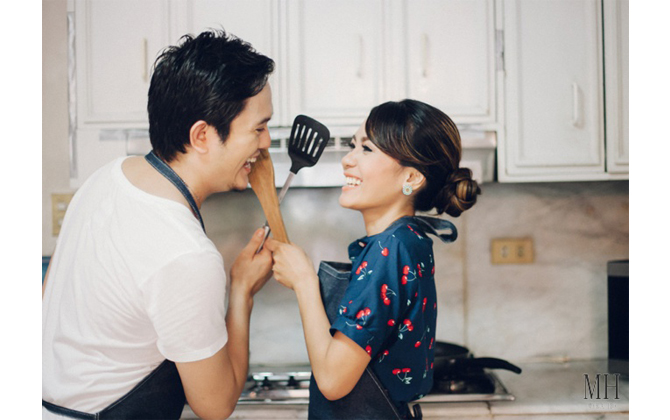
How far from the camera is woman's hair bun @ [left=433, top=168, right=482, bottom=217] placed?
40.4 inches

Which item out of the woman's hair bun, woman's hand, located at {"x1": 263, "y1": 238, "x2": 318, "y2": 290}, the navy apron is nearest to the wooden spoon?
woman's hand, located at {"x1": 263, "y1": 238, "x2": 318, "y2": 290}

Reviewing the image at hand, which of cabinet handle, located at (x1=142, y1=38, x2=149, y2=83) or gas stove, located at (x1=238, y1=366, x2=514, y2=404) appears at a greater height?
cabinet handle, located at (x1=142, y1=38, x2=149, y2=83)

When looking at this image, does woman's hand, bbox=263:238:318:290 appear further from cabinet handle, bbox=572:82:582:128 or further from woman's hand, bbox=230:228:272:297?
cabinet handle, bbox=572:82:582:128

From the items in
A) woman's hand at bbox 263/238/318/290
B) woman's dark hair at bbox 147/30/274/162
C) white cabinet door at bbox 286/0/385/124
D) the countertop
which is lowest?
the countertop

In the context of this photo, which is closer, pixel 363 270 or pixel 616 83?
pixel 363 270

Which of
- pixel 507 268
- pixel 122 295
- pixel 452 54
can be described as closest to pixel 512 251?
pixel 507 268

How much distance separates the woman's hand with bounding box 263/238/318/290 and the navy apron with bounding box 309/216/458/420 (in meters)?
0.04

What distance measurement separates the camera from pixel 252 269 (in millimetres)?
1080

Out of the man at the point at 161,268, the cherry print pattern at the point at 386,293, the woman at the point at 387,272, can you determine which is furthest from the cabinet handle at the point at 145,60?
the cherry print pattern at the point at 386,293

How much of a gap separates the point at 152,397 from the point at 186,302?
255 mm

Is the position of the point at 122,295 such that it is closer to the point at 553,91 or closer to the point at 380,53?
the point at 380,53

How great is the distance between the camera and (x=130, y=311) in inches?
35.6
